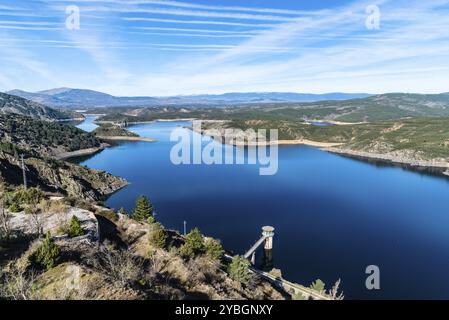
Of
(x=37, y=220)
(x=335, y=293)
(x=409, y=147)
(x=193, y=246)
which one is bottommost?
(x=335, y=293)

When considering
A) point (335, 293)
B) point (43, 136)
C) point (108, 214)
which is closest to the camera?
point (335, 293)

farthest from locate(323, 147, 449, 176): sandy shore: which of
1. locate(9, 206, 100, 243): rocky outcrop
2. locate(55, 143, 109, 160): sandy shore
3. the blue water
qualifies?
locate(9, 206, 100, 243): rocky outcrop

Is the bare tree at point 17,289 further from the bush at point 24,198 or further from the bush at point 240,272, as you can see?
the bush at point 240,272

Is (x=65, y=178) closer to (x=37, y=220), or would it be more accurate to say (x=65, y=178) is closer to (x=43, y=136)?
(x=37, y=220)

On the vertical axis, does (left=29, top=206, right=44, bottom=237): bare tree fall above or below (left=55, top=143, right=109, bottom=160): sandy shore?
above

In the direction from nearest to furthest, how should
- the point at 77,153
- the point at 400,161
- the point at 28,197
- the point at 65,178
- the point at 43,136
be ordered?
the point at 28,197
the point at 65,178
the point at 400,161
the point at 43,136
the point at 77,153

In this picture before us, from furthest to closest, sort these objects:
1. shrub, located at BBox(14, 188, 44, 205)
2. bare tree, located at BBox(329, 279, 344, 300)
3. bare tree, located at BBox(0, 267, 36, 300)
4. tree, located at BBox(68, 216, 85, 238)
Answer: shrub, located at BBox(14, 188, 44, 205), bare tree, located at BBox(329, 279, 344, 300), tree, located at BBox(68, 216, 85, 238), bare tree, located at BBox(0, 267, 36, 300)

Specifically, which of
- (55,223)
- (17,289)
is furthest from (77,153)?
(17,289)

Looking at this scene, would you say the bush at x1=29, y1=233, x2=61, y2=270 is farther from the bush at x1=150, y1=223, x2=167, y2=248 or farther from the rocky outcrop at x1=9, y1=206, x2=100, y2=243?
the bush at x1=150, y1=223, x2=167, y2=248

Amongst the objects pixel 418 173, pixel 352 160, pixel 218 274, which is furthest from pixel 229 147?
pixel 218 274
